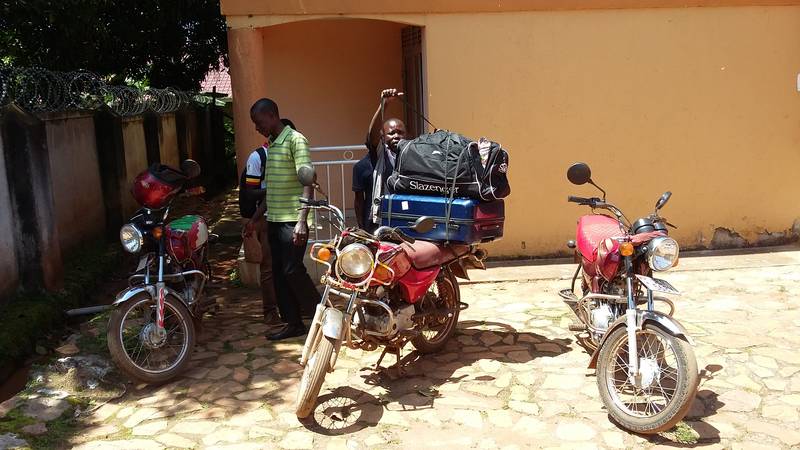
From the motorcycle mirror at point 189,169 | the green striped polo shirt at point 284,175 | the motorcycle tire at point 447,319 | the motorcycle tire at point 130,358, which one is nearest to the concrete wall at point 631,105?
the green striped polo shirt at point 284,175

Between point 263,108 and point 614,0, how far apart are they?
390 centimetres

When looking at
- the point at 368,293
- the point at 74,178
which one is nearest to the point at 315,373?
the point at 368,293

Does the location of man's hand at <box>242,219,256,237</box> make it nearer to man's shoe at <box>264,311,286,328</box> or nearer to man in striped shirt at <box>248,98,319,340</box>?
man in striped shirt at <box>248,98,319,340</box>

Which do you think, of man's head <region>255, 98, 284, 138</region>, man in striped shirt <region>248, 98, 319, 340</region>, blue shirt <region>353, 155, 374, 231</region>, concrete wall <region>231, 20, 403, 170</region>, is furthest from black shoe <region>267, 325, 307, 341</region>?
concrete wall <region>231, 20, 403, 170</region>

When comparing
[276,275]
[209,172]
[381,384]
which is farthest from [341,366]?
[209,172]

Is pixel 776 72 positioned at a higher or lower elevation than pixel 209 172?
higher

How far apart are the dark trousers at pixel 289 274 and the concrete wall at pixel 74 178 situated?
2591 mm

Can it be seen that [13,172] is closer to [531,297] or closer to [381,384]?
[381,384]

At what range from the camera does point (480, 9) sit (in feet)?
23.2

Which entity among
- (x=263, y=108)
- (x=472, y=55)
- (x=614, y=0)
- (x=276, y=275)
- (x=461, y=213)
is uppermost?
(x=614, y=0)

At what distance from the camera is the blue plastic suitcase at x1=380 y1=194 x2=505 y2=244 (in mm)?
4691

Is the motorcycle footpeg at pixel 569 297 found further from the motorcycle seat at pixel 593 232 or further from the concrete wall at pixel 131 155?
the concrete wall at pixel 131 155

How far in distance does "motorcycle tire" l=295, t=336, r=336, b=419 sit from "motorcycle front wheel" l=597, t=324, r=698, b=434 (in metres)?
1.49

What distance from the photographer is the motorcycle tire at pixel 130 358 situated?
14.6 feet
